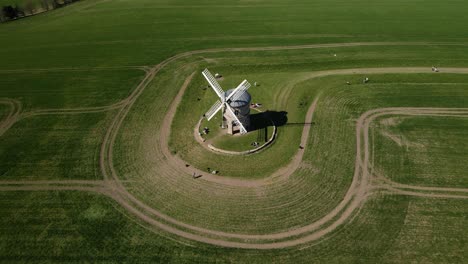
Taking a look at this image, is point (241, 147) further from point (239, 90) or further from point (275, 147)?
point (239, 90)

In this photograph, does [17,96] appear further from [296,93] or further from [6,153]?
[296,93]

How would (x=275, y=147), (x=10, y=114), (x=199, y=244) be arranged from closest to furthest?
(x=199, y=244)
(x=275, y=147)
(x=10, y=114)

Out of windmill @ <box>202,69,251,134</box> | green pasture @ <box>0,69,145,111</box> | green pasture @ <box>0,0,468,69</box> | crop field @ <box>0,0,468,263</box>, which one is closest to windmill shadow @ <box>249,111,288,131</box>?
crop field @ <box>0,0,468,263</box>

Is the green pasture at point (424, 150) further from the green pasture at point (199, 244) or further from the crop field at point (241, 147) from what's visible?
the green pasture at point (199, 244)

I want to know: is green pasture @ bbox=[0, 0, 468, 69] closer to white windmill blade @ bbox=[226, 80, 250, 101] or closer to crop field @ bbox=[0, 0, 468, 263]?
crop field @ bbox=[0, 0, 468, 263]

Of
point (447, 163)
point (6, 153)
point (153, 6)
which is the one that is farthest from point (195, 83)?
point (153, 6)

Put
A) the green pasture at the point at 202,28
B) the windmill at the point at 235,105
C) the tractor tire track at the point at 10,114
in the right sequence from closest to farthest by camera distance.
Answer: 1. the windmill at the point at 235,105
2. the tractor tire track at the point at 10,114
3. the green pasture at the point at 202,28

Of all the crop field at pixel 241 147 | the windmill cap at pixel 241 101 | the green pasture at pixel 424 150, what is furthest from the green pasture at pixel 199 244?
the windmill cap at pixel 241 101

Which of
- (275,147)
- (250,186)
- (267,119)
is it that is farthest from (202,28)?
(250,186)
